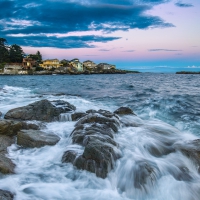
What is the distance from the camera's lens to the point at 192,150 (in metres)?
6.11

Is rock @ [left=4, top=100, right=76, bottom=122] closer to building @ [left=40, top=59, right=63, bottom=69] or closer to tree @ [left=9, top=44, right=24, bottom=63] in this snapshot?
tree @ [left=9, top=44, right=24, bottom=63]

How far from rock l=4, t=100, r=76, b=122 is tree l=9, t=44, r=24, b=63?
99434 millimetres

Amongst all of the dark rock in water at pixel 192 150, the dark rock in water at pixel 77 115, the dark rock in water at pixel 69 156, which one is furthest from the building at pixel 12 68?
the dark rock in water at pixel 192 150

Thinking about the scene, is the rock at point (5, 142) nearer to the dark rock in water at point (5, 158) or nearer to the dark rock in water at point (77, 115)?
the dark rock in water at point (5, 158)

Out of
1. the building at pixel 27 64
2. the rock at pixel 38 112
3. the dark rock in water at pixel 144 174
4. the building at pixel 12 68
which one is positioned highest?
the building at pixel 27 64

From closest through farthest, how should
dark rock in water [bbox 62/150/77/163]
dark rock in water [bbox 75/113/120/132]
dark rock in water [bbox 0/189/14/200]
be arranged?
dark rock in water [bbox 0/189/14/200] → dark rock in water [bbox 62/150/77/163] → dark rock in water [bbox 75/113/120/132]

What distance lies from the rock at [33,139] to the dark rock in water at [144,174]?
3.05m

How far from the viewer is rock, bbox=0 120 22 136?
283 inches

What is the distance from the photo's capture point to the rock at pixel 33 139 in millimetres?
6586

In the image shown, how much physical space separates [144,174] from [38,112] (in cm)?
633

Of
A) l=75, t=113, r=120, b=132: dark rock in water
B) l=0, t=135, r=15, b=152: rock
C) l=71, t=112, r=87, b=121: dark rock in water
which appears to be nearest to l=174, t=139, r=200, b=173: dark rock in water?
l=75, t=113, r=120, b=132: dark rock in water

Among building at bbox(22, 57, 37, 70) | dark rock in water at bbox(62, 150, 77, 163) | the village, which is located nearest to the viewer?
dark rock in water at bbox(62, 150, 77, 163)

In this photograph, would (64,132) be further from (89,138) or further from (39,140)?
(89,138)

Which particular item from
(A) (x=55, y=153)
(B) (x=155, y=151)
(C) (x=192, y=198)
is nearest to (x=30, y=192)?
(A) (x=55, y=153)
